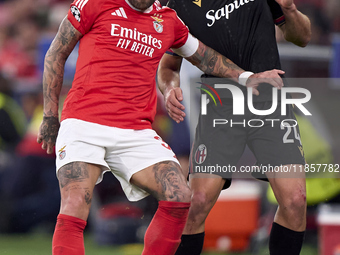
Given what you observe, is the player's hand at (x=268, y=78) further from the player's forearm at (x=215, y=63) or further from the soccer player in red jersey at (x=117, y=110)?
the soccer player in red jersey at (x=117, y=110)

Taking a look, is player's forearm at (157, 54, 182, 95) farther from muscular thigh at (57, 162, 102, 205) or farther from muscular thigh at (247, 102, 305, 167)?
muscular thigh at (57, 162, 102, 205)

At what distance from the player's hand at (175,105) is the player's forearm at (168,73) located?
15cm

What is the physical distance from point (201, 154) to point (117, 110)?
643mm

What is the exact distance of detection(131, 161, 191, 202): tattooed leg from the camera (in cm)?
278

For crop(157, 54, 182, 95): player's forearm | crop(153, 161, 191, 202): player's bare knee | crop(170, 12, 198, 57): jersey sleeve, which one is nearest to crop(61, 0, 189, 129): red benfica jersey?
crop(170, 12, 198, 57): jersey sleeve

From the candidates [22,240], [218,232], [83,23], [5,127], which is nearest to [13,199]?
[22,240]

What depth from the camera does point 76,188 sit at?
103 inches

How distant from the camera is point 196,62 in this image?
323cm

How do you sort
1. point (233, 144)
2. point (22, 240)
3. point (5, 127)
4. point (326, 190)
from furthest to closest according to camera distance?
point (5, 127) → point (22, 240) → point (326, 190) → point (233, 144)

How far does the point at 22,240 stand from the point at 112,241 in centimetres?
86

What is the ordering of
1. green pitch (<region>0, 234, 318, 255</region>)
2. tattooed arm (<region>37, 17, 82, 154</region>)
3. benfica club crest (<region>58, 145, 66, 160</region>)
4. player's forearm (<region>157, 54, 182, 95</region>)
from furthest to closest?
green pitch (<region>0, 234, 318, 255</region>) → player's forearm (<region>157, 54, 182, 95</region>) → tattooed arm (<region>37, 17, 82, 154</region>) → benfica club crest (<region>58, 145, 66, 160</region>)

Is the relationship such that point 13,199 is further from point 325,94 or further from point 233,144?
point 325,94

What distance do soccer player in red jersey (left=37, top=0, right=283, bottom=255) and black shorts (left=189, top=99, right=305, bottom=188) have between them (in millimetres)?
352

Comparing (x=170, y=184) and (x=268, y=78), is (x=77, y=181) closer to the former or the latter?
(x=170, y=184)
